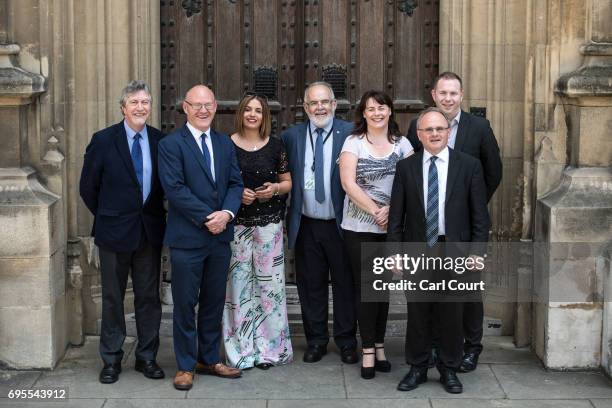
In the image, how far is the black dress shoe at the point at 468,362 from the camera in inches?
287

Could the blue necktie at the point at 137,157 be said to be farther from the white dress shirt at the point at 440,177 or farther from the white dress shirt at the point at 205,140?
the white dress shirt at the point at 440,177

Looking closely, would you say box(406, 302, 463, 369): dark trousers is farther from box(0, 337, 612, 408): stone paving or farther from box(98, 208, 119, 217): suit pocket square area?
box(98, 208, 119, 217): suit pocket square area

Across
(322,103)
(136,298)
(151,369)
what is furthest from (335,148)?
(151,369)

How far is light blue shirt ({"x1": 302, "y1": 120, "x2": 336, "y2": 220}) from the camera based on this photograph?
7.27m

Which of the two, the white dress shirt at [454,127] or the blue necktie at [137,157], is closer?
the blue necktie at [137,157]

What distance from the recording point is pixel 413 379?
22.7 ft

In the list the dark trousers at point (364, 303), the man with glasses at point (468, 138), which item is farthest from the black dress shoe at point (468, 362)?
the dark trousers at point (364, 303)

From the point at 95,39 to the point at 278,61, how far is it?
127 centimetres

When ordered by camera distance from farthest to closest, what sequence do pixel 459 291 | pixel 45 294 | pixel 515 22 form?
pixel 515 22
pixel 45 294
pixel 459 291

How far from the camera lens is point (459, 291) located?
677 cm

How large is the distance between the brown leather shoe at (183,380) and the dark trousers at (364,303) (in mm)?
1072

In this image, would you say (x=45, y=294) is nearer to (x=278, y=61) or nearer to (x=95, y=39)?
(x=95, y=39)

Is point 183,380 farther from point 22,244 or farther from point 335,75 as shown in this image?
point 335,75

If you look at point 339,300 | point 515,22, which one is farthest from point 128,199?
point 515,22
